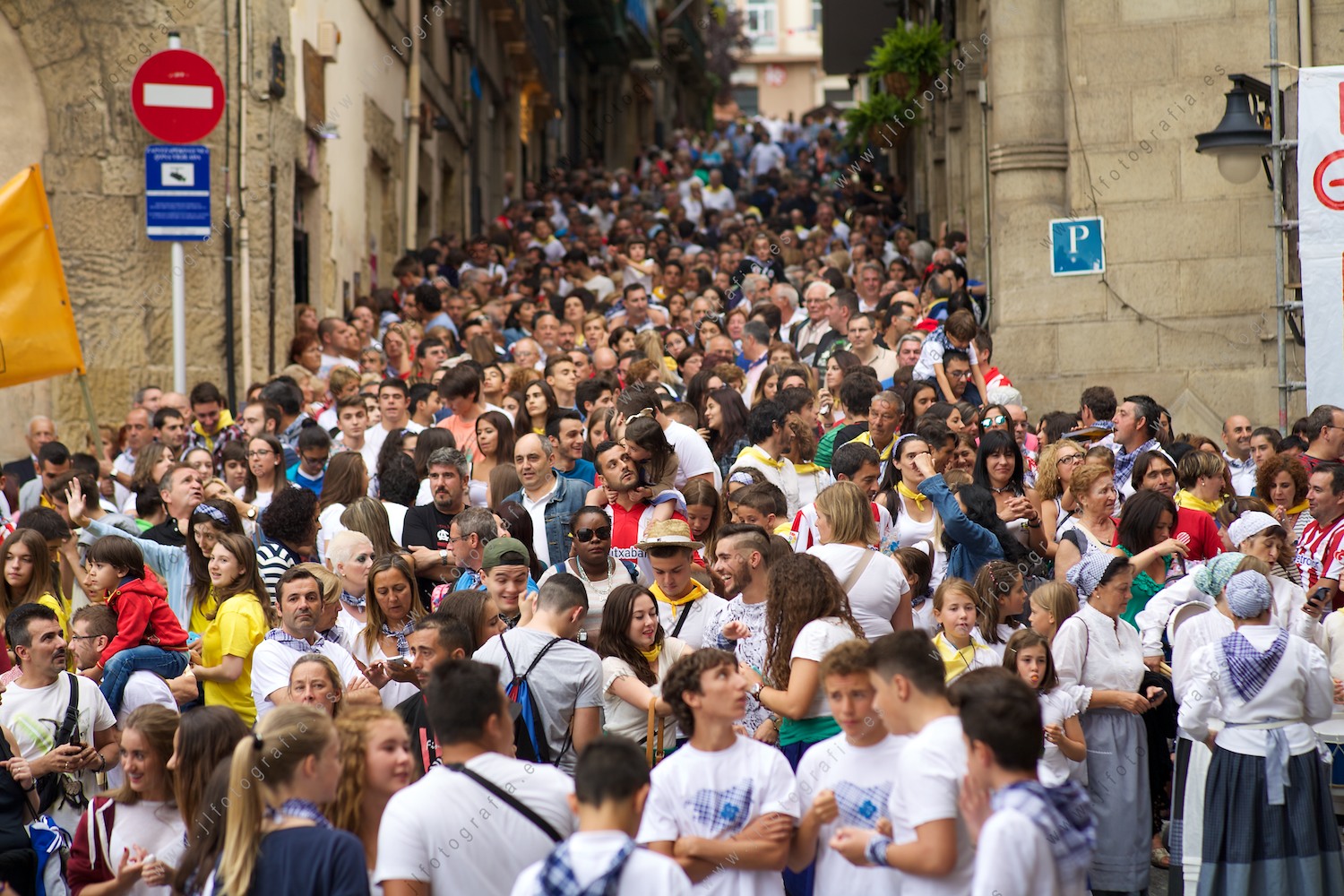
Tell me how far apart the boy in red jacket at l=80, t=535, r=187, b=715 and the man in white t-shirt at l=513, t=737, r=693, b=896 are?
3174mm

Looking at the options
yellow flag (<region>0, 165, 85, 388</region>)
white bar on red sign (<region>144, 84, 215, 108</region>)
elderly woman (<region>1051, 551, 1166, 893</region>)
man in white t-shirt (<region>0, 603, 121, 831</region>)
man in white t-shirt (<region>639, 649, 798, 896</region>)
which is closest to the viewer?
man in white t-shirt (<region>639, 649, 798, 896</region>)

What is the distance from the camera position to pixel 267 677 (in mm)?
6785

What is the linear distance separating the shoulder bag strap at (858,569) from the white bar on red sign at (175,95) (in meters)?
7.40

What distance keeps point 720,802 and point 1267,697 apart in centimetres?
284

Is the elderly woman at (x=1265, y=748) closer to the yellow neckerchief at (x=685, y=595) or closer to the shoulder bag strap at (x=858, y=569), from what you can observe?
the shoulder bag strap at (x=858, y=569)

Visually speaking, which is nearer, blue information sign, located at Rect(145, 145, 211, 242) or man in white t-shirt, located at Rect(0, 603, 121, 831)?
man in white t-shirt, located at Rect(0, 603, 121, 831)

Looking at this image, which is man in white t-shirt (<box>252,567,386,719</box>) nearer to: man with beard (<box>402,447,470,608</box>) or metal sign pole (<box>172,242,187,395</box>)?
man with beard (<box>402,447,470,608</box>)

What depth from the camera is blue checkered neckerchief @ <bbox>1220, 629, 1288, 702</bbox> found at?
271 inches

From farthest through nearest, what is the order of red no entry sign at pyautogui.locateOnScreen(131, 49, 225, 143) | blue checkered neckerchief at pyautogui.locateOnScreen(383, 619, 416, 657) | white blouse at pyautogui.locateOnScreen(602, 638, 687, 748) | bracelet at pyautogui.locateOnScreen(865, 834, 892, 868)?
red no entry sign at pyautogui.locateOnScreen(131, 49, 225, 143) → blue checkered neckerchief at pyautogui.locateOnScreen(383, 619, 416, 657) → white blouse at pyautogui.locateOnScreen(602, 638, 687, 748) → bracelet at pyautogui.locateOnScreen(865, 834, 892, 868)

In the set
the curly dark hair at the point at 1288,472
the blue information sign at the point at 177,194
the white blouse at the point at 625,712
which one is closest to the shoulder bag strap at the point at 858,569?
the white blouse at the point at 625,712

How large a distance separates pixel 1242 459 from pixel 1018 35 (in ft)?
15.0

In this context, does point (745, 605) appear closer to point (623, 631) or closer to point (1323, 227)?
point (623, 631)

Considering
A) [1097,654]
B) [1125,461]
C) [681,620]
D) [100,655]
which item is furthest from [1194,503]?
[100,655]

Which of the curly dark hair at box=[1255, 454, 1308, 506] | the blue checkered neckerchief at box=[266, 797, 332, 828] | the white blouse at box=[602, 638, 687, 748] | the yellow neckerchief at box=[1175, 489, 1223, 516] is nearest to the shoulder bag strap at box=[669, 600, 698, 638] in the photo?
the white blouse at box=[602, 638, 687, 748]
